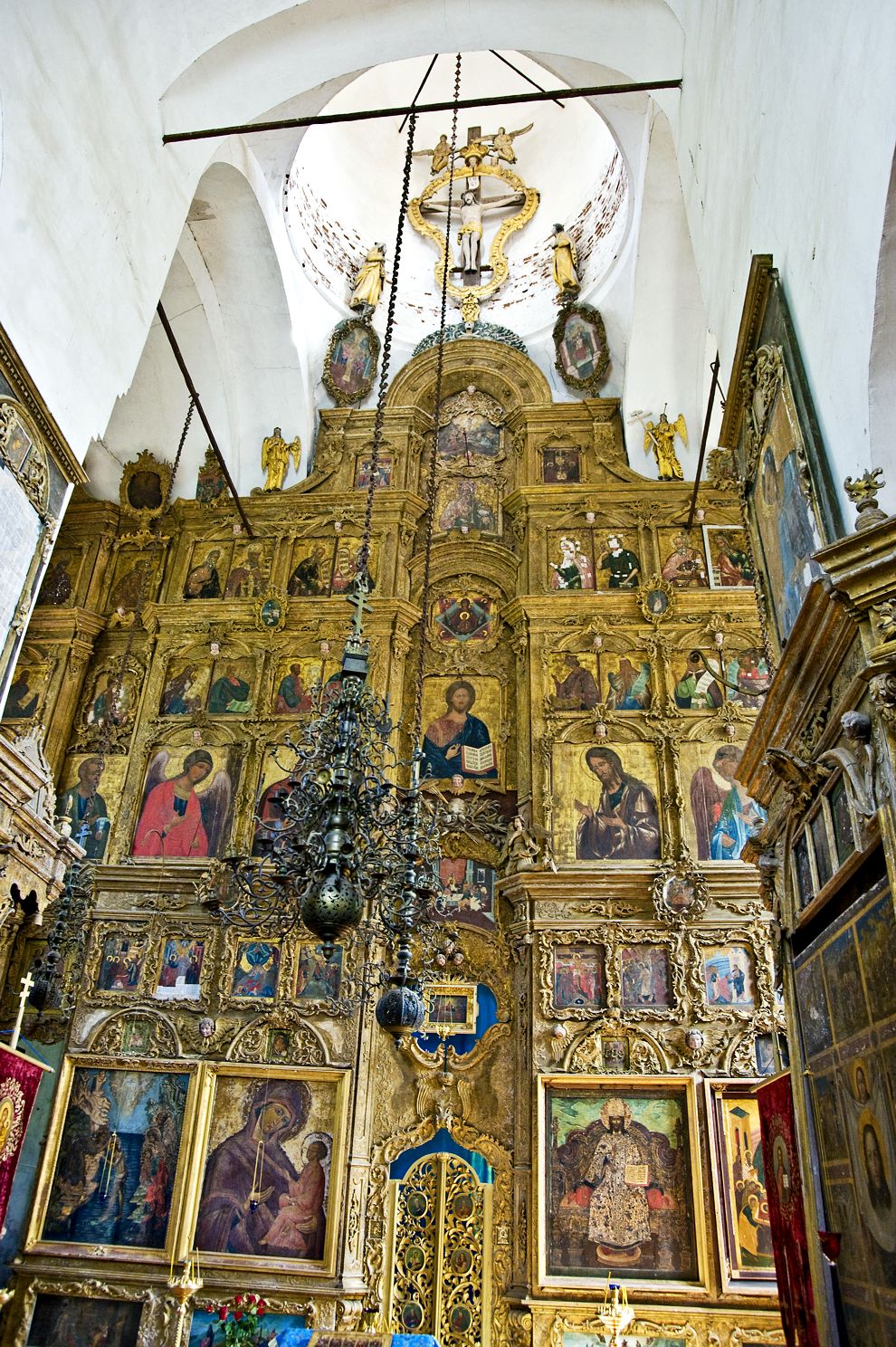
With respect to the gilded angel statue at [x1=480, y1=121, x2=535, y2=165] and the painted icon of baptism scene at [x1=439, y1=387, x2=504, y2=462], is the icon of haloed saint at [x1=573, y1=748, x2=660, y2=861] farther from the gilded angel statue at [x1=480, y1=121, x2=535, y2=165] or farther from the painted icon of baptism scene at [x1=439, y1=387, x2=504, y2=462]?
the gilded angel statue at [x1=480, y1=121, x2=535, y2=165]

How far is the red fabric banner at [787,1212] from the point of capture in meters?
5.66

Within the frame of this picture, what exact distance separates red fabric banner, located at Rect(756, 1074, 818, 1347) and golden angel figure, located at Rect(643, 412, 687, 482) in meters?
7.98

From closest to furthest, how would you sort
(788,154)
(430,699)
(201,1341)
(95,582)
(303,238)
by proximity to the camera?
(788,154), (201,1341), (430,699), (95,582), (303,238)

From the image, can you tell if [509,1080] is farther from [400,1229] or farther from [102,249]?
[102,249]

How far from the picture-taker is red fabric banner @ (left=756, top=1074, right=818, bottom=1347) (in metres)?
5.66

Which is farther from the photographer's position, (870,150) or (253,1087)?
(253,1087)

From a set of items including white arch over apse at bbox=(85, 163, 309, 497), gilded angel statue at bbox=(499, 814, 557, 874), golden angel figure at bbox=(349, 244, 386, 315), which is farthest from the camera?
golden angel figure at bbox=(349, 244, 386, 315)

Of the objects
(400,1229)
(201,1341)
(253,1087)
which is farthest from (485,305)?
(201,1341)

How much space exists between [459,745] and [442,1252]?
5.00m

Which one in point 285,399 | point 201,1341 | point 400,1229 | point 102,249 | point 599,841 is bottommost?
point 201,1341

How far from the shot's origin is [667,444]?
12.8 meters

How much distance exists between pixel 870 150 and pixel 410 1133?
8679 millimetres

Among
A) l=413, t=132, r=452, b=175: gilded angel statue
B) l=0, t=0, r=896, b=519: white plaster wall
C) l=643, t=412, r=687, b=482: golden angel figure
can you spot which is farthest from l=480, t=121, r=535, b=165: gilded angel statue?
l=0, t=0, r=896, b=519: white plaster wall

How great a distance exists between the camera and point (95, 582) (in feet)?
42.4
